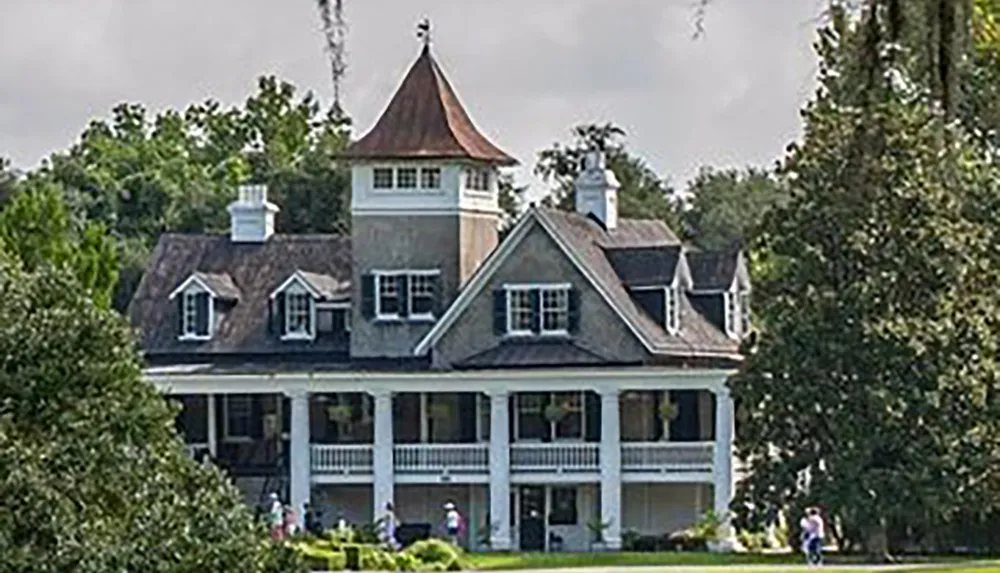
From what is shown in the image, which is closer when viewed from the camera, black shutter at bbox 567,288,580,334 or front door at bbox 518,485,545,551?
front door at bbox 518,485,545,551

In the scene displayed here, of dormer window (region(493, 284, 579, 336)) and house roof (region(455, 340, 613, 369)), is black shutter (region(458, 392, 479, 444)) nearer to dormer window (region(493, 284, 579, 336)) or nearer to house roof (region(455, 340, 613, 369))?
house roof (region(455, 340, 613, 369))

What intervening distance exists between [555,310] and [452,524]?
6117 millimetres

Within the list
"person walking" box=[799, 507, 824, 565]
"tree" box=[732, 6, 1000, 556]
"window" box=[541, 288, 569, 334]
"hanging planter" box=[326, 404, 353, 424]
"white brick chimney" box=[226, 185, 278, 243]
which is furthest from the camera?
"white brick chimney" box=[226, 185, 278, 243]

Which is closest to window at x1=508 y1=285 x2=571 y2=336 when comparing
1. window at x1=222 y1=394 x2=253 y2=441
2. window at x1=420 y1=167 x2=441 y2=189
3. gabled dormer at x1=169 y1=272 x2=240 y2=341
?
window at x1=420 y1=167 x2=441 y2=189

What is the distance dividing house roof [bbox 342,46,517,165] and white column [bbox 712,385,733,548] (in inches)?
331

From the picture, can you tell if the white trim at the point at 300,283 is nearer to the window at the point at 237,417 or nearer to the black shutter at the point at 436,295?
the window at the point at 237,417

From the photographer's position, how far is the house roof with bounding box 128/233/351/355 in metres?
65.0

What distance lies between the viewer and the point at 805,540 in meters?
50.1

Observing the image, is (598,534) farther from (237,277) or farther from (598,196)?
(237,277)

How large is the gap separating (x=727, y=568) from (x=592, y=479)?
1359 centimetres

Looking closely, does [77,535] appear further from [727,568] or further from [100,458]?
[727,568]

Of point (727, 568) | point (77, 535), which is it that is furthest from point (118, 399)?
point (727, 568)

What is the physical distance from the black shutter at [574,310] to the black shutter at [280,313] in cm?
698

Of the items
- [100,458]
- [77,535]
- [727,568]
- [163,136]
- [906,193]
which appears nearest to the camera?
[77,535]
